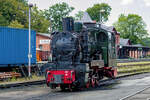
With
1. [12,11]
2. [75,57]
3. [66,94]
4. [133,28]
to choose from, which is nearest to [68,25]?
[75,57]

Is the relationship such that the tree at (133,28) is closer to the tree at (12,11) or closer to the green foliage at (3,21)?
the tree at (12,11)

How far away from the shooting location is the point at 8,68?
20594mm

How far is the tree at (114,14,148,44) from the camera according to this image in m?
103

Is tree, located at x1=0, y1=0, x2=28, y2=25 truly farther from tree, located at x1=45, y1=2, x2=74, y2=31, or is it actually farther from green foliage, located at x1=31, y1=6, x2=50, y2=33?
tree, located at x1=45, y1=2, x2=74, y2=31

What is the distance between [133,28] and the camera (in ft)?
340

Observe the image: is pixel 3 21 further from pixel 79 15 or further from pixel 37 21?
pixel 79 15

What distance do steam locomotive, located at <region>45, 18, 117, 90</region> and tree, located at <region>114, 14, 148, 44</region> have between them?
90526mm

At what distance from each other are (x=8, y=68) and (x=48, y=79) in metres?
7.82

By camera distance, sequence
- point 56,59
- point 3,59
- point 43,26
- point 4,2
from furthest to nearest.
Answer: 1. point 43,26
2. point 4,2
3. point 3,59
4. point 56,59

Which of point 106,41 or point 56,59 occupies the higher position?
point 106,41

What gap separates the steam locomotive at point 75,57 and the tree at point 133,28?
90.5 metres

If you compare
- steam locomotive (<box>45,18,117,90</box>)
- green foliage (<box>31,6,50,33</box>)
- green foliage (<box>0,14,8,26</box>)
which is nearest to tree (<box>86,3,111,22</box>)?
green foliage (<box>31,6,50,33</box>)

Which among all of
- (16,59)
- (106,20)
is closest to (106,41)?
(16,59)

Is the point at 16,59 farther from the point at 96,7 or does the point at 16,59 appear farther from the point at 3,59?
the point at 96,7
